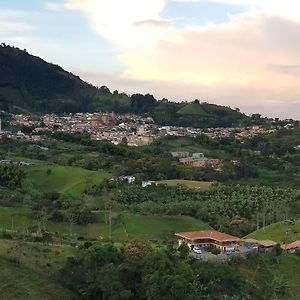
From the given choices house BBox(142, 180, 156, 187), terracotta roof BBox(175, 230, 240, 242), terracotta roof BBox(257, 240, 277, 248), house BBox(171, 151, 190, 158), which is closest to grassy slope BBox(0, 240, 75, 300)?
terracotta roof BBox(175, 230, 240, 242)

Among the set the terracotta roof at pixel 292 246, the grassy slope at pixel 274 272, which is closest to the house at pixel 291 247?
the terracotta roof at pixel 292 246

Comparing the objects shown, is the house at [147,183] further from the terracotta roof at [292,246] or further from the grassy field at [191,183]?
the terracotta roof at [292,246]

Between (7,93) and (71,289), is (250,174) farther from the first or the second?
(7,93)

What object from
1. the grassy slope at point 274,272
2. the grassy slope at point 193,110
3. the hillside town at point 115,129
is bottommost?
the grassy slope at point 274,272

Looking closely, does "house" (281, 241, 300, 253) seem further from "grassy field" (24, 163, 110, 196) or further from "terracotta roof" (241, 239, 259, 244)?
"grassy field" (24, 163, 110, 196)

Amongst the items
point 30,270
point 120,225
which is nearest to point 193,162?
point 120,225

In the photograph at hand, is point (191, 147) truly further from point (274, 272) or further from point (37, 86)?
point (37, 86)
